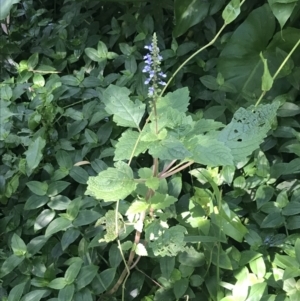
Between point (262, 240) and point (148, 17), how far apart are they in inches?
23.1

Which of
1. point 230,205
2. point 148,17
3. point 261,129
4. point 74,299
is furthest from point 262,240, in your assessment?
point 148,17

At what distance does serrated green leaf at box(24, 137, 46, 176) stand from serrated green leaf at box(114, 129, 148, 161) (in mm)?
237

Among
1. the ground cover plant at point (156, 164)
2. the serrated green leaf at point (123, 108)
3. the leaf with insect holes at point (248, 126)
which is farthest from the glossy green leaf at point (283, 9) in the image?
the serrated green leaf at point (123, 108)

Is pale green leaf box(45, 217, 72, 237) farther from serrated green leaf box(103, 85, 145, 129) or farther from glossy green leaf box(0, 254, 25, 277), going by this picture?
serrated green leaf box(103, 85, 145, 129)

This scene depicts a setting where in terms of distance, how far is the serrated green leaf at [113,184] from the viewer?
2.11 feet

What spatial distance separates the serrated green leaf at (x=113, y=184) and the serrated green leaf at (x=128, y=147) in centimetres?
1

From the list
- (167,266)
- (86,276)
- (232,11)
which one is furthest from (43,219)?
(232,11)

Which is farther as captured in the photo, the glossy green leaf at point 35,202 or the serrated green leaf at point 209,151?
the glossy green leaf at point 35,202

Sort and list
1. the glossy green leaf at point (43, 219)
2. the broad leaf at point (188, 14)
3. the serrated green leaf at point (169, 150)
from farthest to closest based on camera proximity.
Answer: the broad leaf at point (188, 14) → the glossy green leaf at point (43, 219) → the serrated green leaf at point (169, 150)

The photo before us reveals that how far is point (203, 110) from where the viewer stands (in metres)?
0.98

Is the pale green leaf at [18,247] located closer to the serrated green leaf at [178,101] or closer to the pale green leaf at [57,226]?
the pale green leaf at [57,226]

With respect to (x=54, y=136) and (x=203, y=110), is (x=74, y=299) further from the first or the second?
(x=203, y=110)

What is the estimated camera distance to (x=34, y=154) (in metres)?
0.87

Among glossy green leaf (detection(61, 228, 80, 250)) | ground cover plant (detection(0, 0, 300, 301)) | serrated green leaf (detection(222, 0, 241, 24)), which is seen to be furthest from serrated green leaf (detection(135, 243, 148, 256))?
serrated green leaf (detection(222, 0, 241, 24))
